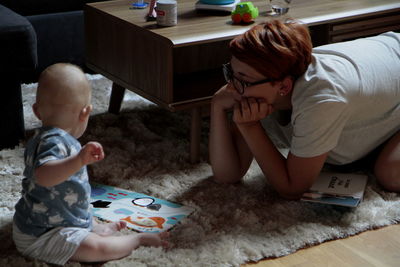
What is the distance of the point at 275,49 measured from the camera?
1544mm

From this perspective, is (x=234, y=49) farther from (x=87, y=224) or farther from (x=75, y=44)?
(x=75, y=44)

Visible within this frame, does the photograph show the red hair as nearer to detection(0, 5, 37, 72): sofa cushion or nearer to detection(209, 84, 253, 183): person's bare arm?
detection(209, 84, 253, 183): person's bare arm

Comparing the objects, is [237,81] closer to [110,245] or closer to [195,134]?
[195,134]

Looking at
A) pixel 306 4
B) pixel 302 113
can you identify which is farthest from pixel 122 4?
pixel 302 113

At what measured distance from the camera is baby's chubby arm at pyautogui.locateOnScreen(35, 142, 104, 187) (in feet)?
4.26

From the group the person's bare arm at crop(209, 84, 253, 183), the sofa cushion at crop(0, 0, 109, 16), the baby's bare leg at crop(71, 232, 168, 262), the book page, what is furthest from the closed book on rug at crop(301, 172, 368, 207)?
the sofa cushion at crop(0, 0, 109, 16)

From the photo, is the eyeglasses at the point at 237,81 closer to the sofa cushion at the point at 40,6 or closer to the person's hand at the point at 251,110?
the person's hand at the point at 251,110

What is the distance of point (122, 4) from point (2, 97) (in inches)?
20.7

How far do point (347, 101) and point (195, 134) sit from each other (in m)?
0.53

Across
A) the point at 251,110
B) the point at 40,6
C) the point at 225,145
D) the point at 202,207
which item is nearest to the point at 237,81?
the point at 251,110

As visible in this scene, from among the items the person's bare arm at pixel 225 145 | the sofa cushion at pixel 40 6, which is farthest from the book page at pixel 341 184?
the sofa cushion at pixel 40 6

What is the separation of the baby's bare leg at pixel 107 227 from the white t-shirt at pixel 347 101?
1.54 feet

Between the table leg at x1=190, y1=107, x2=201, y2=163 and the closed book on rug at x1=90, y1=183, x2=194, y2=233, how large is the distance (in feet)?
0.88

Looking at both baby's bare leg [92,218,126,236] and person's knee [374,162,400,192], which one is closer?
baby's bare leg [92,218,126,236]
